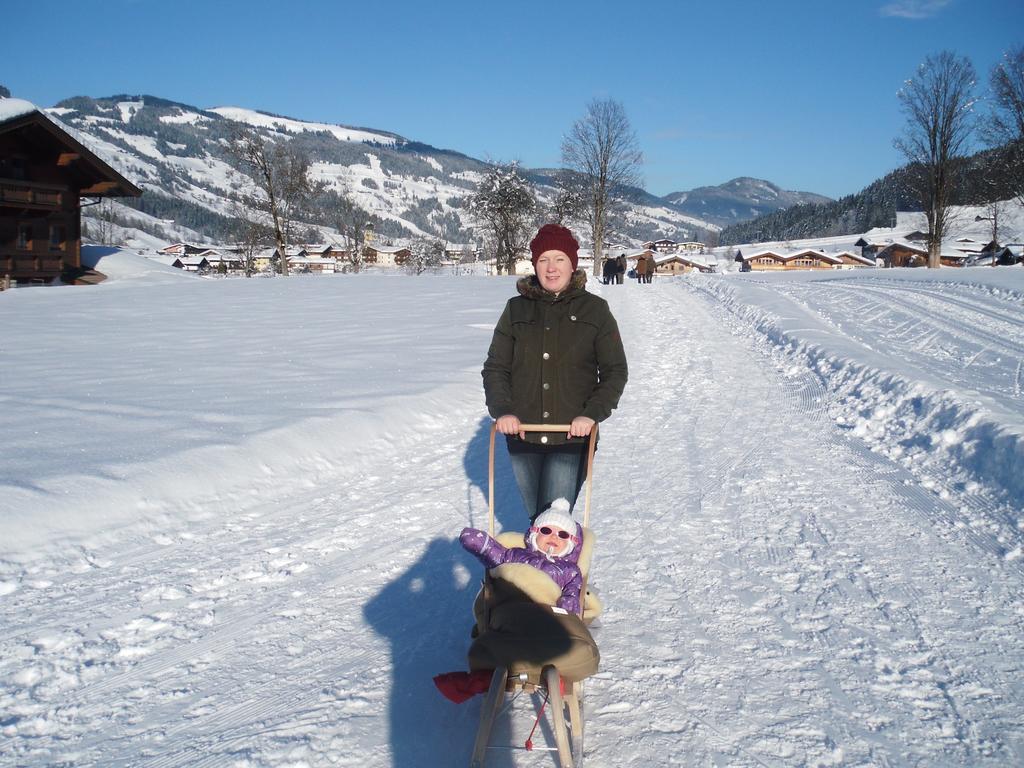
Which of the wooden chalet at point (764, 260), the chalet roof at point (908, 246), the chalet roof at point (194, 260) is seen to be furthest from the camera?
the wooden chalet at point (764, 260)

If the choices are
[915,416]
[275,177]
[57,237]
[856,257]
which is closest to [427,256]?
[275,177]

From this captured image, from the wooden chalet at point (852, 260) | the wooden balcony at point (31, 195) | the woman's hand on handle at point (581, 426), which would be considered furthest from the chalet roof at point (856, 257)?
the woman's hand on handle at point (581, 426)

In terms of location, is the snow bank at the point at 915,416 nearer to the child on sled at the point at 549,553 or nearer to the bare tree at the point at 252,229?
the child on sled at the point at 549,553

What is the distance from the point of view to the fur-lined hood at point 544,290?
356 centimetres

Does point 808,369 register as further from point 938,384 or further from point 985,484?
point 985,484

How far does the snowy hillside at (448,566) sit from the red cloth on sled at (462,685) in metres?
0.21

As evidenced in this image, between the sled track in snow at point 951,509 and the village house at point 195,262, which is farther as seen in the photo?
the village house at point 195,262

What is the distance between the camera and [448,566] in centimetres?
455

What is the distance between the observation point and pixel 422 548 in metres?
4.79

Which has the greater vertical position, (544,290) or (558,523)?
(544,290)

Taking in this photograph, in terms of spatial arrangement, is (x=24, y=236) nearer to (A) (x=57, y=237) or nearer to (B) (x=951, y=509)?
(A) (x=57, y=237)

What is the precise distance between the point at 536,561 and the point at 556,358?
1.12 metres

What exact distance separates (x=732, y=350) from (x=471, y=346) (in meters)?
5.28

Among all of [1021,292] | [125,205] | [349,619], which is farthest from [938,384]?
[125,205]
